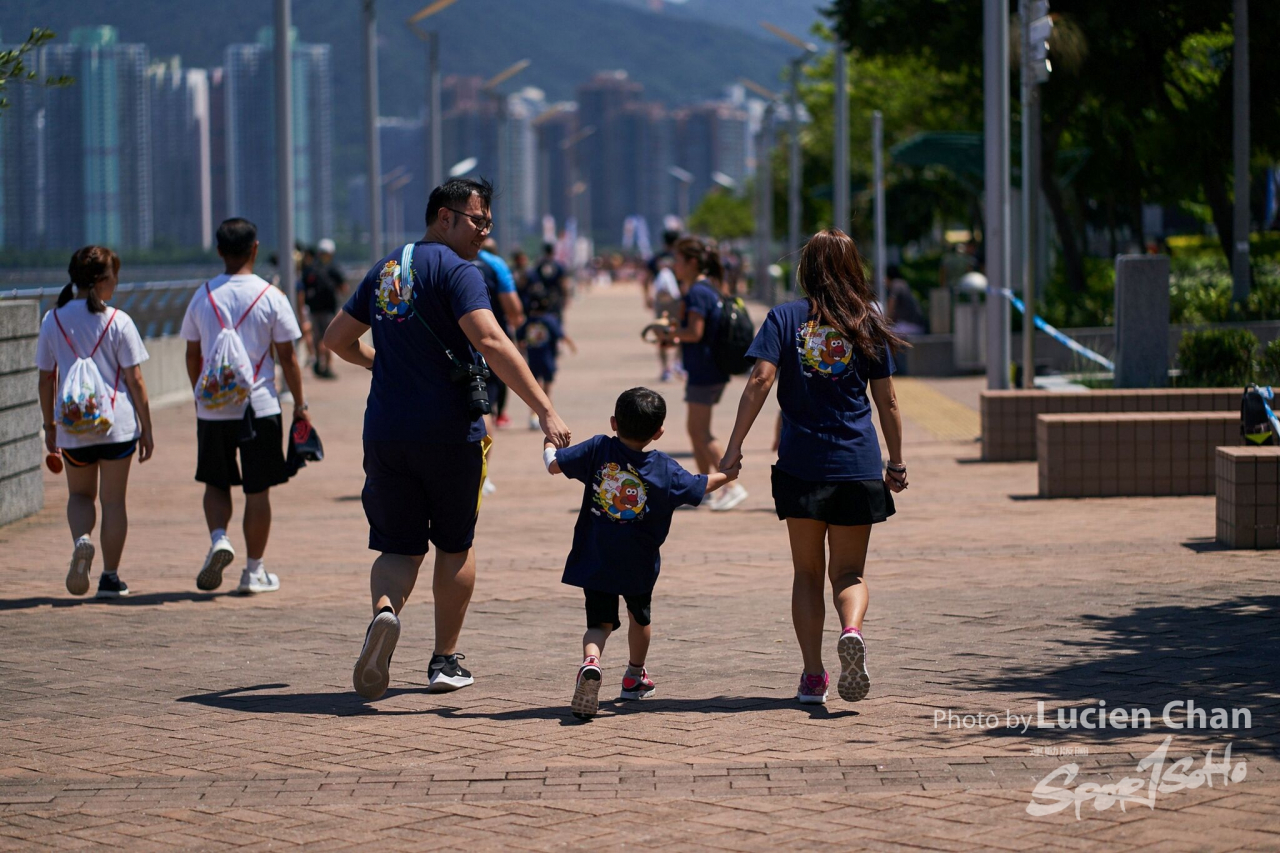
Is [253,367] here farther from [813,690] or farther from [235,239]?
[813,690]

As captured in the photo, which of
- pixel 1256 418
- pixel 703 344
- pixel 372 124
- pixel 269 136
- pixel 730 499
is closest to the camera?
pixel 1256 418

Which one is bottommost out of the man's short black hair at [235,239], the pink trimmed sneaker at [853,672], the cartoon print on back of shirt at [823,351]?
the pink trimmed sneaker at [853,672]

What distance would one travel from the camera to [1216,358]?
13.8 metres

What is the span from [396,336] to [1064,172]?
920 inches

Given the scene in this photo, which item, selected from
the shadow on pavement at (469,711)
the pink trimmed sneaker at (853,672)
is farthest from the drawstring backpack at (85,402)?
the pink trimmed sneaker at (853,672)

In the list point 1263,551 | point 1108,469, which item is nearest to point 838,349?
point 1263,551

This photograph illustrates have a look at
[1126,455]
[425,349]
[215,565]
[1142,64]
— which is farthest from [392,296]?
[1142,64]

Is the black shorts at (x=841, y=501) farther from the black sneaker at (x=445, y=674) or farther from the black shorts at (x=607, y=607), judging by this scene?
the black sneaker at (x=445, y=674)

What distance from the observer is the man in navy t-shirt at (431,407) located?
19.8 ft

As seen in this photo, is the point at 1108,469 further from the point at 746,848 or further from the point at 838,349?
the point at 746,848

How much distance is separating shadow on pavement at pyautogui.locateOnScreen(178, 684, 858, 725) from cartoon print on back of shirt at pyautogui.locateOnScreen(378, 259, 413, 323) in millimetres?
1391

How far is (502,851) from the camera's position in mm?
4508

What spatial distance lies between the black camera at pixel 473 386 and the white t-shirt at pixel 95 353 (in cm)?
299

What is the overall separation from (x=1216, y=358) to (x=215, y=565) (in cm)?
863
